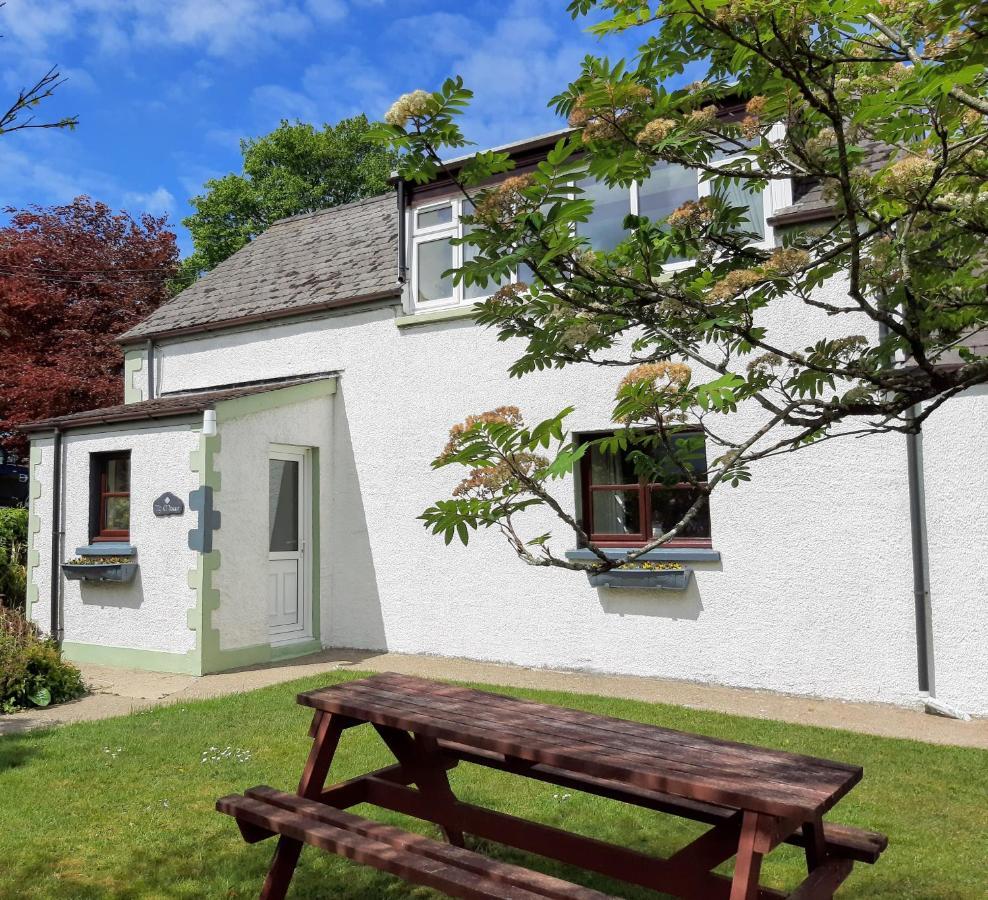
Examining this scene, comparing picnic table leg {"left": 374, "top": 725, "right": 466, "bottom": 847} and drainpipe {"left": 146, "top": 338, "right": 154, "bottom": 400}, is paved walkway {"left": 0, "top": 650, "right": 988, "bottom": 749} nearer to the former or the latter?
picnic table leg {"left": 374, "top": 725, "right": 466, "bottom": 847}

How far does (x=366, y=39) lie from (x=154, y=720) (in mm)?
7068

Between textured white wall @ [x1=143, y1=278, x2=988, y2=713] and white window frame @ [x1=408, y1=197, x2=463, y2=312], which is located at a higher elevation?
white window frame @ [x1=408, y1=197, x2=463, y2=312]

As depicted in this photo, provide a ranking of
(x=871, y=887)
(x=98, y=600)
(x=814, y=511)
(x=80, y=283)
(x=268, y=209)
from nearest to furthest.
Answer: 1. (x=871, y=887)
2. (x=814, y=511)
3. (x=98, y=600)
4. (x=80, y=283)
5. (x=268, y=209)

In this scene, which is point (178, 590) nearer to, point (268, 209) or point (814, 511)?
point (814, 511)

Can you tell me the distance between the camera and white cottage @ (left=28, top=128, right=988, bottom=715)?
7.37 m

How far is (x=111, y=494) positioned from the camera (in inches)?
412

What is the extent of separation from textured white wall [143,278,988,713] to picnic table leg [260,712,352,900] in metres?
5.45

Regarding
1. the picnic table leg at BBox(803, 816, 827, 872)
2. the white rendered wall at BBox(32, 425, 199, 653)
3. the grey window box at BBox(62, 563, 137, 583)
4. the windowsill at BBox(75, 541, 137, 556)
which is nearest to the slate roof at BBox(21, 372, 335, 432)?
the white rendered wall at BBox(32, 425, 199, 653)

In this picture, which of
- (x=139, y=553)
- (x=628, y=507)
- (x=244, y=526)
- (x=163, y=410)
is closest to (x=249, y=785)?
Result: (x=244, y=526)

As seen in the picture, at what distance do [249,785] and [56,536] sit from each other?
696cm

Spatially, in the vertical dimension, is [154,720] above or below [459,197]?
below

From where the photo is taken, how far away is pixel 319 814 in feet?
10.6

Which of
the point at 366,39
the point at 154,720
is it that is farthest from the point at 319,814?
the point at 366,39

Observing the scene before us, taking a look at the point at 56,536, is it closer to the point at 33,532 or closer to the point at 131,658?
the point at 33,532
